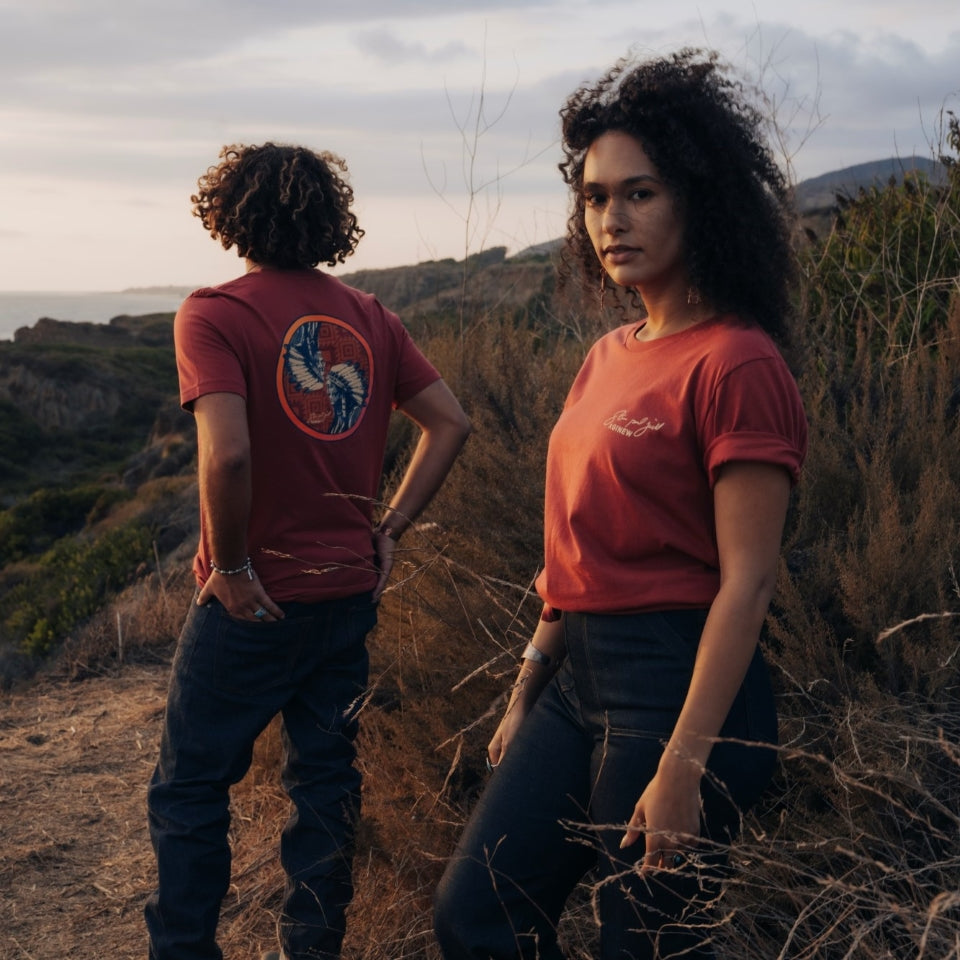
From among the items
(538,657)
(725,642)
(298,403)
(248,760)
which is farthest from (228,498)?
(725,642)

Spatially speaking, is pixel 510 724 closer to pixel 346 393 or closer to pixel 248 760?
pixel 248 760

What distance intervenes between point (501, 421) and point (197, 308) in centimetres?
231

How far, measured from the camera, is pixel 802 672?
9.57ft

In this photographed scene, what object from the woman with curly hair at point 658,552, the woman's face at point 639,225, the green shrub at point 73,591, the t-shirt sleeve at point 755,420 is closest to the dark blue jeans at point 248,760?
the woman with curly hair at point 658,552

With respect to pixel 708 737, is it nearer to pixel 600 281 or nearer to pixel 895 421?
pixel 600 281

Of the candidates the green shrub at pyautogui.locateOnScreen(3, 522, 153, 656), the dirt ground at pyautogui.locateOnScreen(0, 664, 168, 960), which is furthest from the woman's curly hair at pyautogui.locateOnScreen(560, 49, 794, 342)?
the green shrub at pyautogui.locateOnScreen(3, 522, 153, 656)

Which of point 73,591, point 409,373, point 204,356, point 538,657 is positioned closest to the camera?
point 538,657

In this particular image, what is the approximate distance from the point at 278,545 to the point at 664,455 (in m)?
1.21

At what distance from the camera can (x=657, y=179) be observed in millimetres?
2051

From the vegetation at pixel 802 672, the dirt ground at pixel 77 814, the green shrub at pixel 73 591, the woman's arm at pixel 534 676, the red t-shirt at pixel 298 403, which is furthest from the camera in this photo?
the green shrub at pixel 73 591

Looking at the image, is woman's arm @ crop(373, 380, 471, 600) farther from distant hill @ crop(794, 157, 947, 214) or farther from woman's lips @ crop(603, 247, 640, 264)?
distant hill @ crop(794, 157, 947, 214)

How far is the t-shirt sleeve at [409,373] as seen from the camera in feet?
10.1

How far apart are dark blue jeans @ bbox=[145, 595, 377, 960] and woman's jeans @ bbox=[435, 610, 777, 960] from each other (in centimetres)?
81
